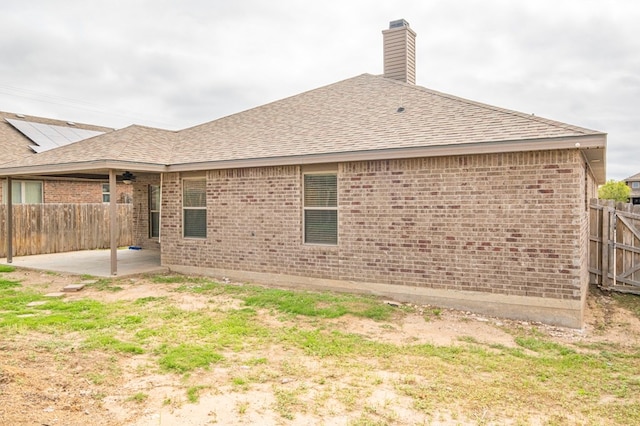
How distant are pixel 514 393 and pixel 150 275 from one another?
930 centimetres

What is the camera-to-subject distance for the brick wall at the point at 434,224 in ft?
23.8

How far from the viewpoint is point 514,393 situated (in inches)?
176

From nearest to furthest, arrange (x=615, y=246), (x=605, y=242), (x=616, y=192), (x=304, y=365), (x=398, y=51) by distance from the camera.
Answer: (x=304, y=365) → (x=615, y=246) → (x=605, y=242) → (x=398, y=51) → (x=616, y=192)

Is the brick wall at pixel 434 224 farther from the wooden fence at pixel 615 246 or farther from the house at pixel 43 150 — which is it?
the house at pixel 43 150

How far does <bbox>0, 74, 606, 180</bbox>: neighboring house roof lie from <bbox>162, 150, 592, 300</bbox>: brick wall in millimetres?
324

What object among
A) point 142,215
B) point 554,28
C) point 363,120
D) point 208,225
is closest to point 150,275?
point 208,225

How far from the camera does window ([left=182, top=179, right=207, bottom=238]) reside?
1143 centimetres

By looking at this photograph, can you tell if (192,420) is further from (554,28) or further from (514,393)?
(554,28)

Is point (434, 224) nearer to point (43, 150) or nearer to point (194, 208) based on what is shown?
point (194, 208)

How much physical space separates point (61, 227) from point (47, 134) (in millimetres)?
6302

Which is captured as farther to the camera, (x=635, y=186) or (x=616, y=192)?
(x=635, y=186)

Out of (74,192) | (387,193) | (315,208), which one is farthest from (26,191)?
(387,193)

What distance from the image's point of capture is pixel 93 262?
44.4 feet

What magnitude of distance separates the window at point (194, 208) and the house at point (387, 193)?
4 centimetres
